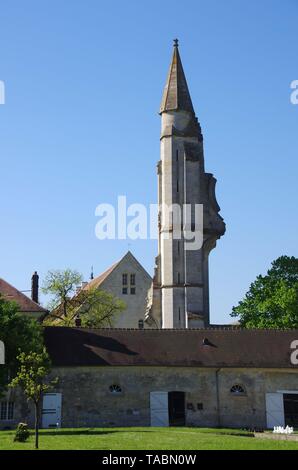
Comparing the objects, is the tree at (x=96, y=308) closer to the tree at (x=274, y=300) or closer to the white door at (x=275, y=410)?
the tree at (x=274, y=300)

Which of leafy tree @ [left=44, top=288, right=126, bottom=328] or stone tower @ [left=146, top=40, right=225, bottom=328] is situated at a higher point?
stone tower @ [left=146, top=40, right=225, bottom=328]

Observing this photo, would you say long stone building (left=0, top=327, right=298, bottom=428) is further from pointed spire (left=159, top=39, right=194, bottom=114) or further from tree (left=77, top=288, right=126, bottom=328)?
pointed spire (left=159, top=39, right=194, bottom=114)

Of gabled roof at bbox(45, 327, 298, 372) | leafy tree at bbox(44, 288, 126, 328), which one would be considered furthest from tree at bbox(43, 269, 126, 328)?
gabled roof at bbox(45, 327, 298, 372)

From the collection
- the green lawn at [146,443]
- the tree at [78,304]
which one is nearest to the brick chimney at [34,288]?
the tree at [78,304]

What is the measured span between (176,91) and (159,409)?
1280 inches

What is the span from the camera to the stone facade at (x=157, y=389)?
3772 centimetres

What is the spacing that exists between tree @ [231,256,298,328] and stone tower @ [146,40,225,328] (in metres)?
3.73

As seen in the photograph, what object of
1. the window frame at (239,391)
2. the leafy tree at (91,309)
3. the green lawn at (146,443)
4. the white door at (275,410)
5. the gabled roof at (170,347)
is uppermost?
the leafy tree at (91,309)

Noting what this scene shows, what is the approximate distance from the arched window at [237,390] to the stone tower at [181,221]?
17.5 meters

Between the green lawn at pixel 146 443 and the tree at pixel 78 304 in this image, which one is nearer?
the green lawn at pixel 146 443

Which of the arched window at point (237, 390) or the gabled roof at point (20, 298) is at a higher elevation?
the gabled roof at point (20, 298)

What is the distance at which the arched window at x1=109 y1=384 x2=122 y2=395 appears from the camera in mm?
38281
